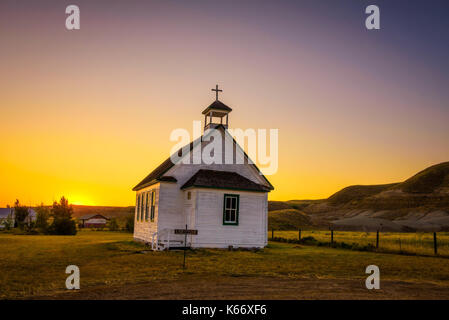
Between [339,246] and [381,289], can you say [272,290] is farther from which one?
[339,246]

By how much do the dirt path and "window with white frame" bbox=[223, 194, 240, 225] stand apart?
10392 mm

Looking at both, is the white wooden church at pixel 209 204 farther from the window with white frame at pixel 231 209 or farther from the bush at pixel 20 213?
the bush at pixel 20 213

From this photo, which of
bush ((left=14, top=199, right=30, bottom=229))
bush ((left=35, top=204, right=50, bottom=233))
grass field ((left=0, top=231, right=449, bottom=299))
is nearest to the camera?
grass field ((left=0, top=231, right=449, bottom=299))

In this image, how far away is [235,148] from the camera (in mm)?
23828

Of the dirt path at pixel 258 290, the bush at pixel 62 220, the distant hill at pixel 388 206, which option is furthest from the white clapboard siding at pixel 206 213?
the distant hill at pixel 388 206

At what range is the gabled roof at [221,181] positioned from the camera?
2098 cm

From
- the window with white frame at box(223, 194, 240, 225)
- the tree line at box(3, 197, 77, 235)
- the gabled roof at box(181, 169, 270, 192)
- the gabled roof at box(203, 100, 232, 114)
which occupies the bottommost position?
the tree line at box(3, 197, 77, 235)

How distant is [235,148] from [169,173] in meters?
4.48

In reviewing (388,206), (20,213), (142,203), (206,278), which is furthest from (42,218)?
(388,206)

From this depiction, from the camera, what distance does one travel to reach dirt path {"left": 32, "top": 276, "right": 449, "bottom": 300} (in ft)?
27.4

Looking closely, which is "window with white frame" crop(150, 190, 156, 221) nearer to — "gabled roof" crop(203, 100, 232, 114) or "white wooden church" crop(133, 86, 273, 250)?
"white wooden church" crop(133, 86, 273, 250)

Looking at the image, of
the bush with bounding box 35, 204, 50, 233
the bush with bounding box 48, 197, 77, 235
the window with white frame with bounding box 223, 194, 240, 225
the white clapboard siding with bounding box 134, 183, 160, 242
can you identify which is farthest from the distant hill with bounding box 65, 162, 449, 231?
the bush with bounding box 35, 204, 50, 233
